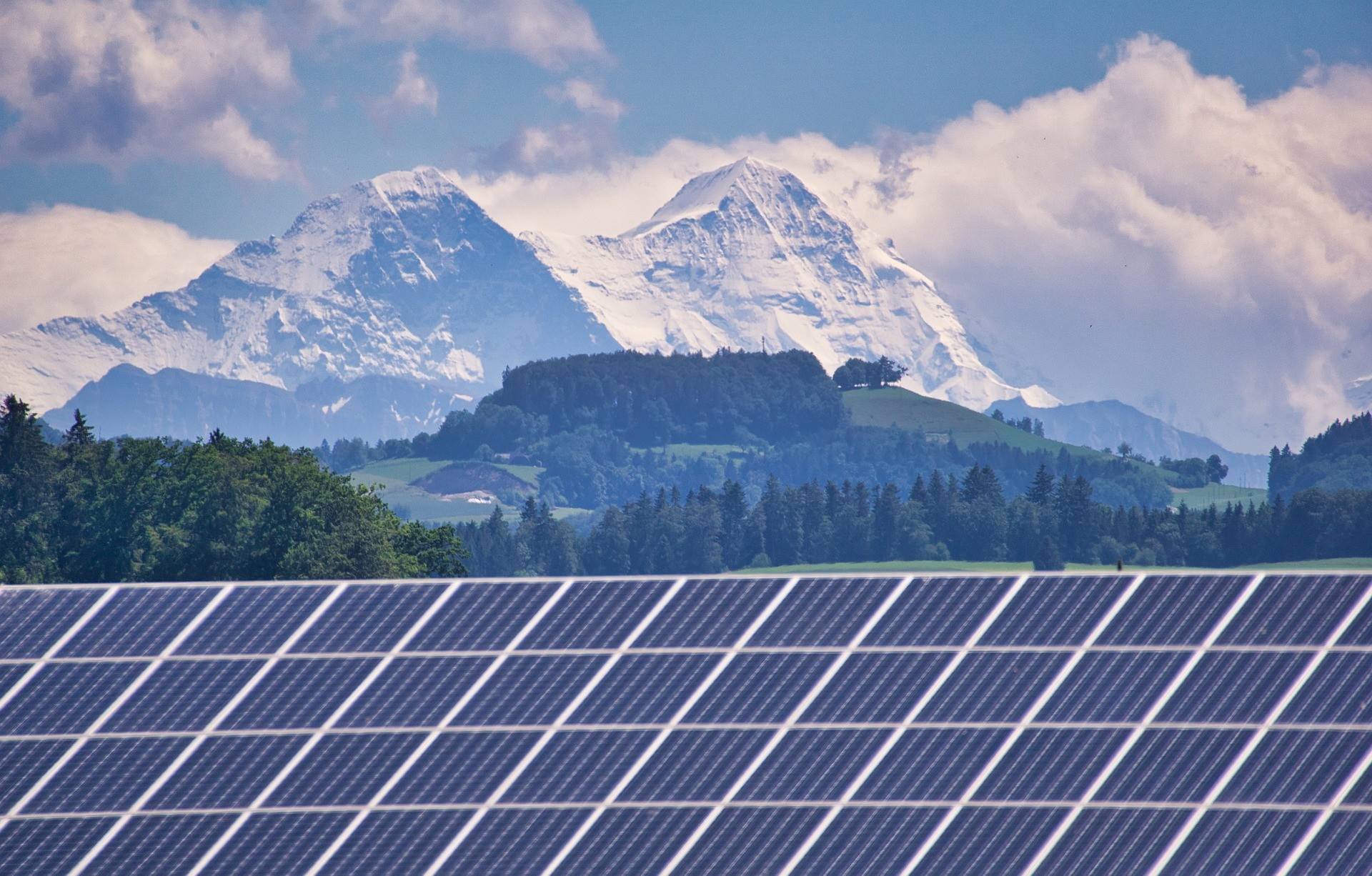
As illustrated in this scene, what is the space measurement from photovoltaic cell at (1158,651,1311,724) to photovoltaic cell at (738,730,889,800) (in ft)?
30.3

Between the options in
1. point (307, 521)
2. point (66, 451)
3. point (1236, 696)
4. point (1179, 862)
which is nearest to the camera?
point (1179, 862)

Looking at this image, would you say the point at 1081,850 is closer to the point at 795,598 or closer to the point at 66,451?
the point at 795,598

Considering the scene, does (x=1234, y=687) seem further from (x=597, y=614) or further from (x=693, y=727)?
(x=597, y=614)

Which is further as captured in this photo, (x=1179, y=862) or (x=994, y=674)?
(x=994, y=674)

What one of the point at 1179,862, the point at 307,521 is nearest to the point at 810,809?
the point at 1179,862

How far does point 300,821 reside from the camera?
50.9 meters

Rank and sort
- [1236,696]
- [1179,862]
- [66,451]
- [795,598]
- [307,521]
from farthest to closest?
[66,451]
[307,521]
[795,598]
[1236,696]
[1179,862]

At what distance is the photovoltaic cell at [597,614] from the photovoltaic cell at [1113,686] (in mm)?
13451

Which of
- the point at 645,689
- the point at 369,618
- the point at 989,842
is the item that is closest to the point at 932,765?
the point at 989,842

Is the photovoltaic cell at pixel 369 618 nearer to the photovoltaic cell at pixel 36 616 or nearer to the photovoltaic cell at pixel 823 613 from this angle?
the photovoltaic cell at pixel 36 616

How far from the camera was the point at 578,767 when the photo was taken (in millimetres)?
51969

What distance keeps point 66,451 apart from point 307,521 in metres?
47.0

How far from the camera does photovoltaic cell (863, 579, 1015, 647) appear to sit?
5453 centimetres

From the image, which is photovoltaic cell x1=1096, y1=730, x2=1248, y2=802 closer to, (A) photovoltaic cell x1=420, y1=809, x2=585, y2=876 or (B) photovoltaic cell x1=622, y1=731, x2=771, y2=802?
(B) photovoltaic cell x1=622, y1=731, x2=771, y2=802
